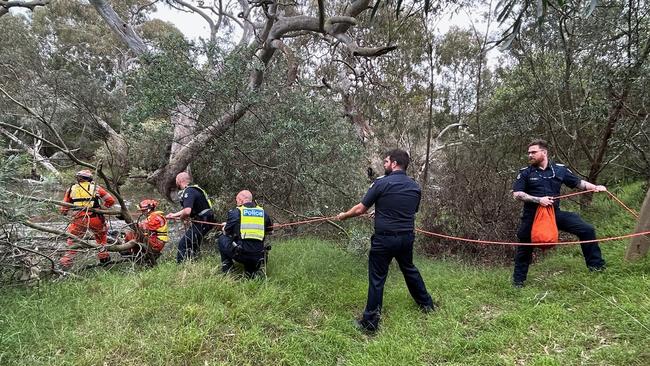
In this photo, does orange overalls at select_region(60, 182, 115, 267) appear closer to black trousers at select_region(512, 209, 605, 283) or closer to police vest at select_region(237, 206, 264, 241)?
police vest at select_region(237, 206, 264, 241)

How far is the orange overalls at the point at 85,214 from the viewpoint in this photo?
4.99 m

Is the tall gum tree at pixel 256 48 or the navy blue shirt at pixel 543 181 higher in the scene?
the tall gum tree at pixel 256 48

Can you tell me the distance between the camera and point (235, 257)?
16.3ft

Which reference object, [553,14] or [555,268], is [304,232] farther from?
[553,14]

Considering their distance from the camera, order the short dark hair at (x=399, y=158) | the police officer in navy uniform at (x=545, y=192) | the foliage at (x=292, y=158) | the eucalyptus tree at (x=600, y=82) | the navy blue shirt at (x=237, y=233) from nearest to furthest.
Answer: the short dark hair at (x=399, y=158), the police officer in navy uniform at (x=545, y=192), the navy blue shirt at (x=237, y=233), the eucalyptus tree at (x=600, y=82), the foliage at (x=292, y=158)

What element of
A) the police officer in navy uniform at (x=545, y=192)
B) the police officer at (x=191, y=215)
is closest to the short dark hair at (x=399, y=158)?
the police officer in navy uniform at (x=545, y=192)

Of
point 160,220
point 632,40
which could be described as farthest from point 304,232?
→ point 632,40

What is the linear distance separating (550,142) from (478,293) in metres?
6.52

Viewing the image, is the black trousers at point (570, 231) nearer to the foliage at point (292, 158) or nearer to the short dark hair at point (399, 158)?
the short dark hair at point (399, 158)

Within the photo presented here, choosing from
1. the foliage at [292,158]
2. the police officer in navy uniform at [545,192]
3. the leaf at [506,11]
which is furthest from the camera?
the foliage at [292,158]

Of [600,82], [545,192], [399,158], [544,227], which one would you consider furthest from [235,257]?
[600,82]

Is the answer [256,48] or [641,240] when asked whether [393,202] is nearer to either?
[641,240]

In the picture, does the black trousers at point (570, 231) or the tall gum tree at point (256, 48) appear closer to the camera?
the black trousers at point (570, 231)

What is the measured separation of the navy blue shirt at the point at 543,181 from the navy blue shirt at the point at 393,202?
51.0 inches
